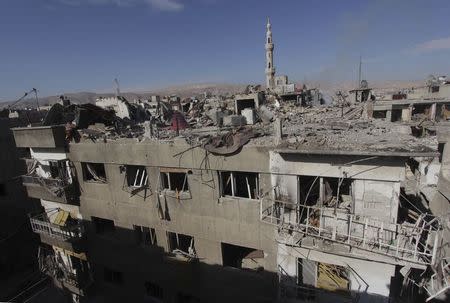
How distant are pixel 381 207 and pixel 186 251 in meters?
9.81

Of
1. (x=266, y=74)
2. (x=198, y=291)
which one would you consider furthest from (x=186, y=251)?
(x=266, y=74)

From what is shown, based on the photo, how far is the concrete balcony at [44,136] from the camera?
1582cm

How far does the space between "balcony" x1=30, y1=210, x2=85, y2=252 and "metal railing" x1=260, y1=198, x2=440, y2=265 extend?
12512 millimetres

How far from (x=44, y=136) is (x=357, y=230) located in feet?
56.1

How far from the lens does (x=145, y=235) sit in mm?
15773

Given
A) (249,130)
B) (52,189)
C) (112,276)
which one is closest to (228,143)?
(249,130)

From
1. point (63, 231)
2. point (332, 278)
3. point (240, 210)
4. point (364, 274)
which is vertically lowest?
→ point (63, 231)

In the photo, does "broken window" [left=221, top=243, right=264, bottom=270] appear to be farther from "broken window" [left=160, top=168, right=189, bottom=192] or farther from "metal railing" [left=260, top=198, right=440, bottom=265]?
"broken window" [left=160, top=168, right=189, bottom=192]

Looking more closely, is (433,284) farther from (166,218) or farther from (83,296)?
(83,296)

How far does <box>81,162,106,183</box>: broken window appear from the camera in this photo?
53.0ft

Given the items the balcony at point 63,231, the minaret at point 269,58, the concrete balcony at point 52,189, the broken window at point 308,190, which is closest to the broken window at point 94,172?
the concrete balcony at point 52,189

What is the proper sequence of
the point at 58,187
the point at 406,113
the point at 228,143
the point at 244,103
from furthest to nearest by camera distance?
the point at 406,113, the point at 244,103, the point at 58,187, the point at 228,143

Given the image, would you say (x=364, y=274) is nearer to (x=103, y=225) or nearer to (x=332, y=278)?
(x=332, y=278)

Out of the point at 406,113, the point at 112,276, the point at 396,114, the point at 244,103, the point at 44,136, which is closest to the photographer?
the point at 44,136
